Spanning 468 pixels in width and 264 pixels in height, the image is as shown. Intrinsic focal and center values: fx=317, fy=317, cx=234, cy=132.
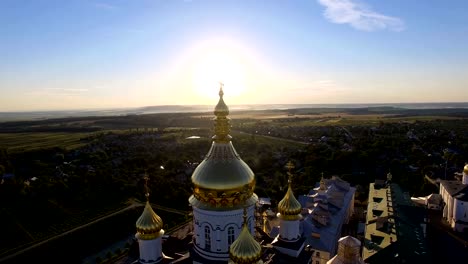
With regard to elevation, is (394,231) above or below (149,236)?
below

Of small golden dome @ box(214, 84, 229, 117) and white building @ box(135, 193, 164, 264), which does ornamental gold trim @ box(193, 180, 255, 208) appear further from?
small golden dome @ box(214, 84, 229, 117)

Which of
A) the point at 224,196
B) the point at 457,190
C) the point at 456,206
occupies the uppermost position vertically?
the point at 224,196

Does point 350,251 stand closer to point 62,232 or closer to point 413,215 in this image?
point 413,215

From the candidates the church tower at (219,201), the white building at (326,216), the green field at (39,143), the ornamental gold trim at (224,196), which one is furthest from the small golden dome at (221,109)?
the green field at (39,143)

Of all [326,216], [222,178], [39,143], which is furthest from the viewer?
[39,143]

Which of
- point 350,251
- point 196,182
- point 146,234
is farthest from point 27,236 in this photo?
point 350,251

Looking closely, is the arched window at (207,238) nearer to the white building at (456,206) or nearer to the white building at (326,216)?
the white building at (326,216)

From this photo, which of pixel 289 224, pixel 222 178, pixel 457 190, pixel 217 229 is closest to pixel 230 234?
pixel 217 229

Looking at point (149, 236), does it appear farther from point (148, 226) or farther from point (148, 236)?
point (148, 226)

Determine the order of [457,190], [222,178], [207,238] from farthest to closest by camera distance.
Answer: [457,190] < [207,238] < [222,178]
